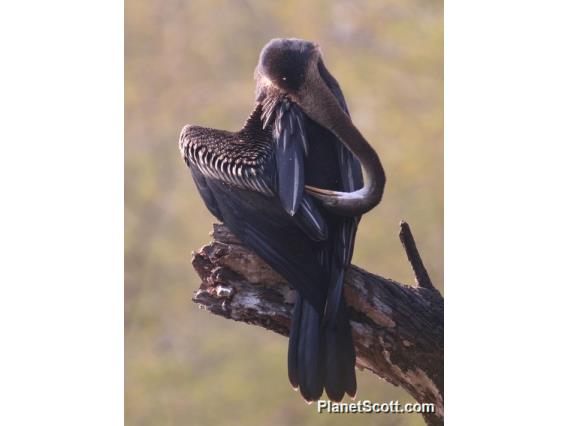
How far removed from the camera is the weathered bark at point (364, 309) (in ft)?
9.28

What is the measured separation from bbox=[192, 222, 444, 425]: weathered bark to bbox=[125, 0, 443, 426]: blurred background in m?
0.14

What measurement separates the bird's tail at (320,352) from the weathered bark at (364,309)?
3 cm

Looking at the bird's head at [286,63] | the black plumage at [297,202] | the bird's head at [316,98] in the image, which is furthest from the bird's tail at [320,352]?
the bird's head at [286,63]

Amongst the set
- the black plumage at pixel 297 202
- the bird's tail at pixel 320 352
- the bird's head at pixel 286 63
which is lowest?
the bird's tail at pixel 320 352

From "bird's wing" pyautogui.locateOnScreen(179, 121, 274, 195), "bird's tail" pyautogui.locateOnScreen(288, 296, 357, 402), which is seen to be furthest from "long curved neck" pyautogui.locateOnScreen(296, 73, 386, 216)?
"bird's tail" pyautogui.locateOnScreen(288, 296, 357, 402)

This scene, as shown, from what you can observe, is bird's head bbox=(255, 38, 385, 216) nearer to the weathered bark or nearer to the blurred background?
the blurred background

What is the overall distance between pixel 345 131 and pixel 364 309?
2.14ft

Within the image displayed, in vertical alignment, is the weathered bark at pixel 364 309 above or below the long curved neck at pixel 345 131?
below

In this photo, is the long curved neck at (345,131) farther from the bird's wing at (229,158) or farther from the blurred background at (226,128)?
the bird's wing at (229,158)

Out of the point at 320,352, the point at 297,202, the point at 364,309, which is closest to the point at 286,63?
the point at 297,202

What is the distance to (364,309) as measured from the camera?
283 centimetres

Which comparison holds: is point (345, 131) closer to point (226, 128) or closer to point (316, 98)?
point (316, 98)

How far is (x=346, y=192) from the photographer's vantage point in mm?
2881

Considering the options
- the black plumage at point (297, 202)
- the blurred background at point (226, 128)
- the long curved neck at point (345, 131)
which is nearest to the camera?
the black plumage at point (297, 202)
